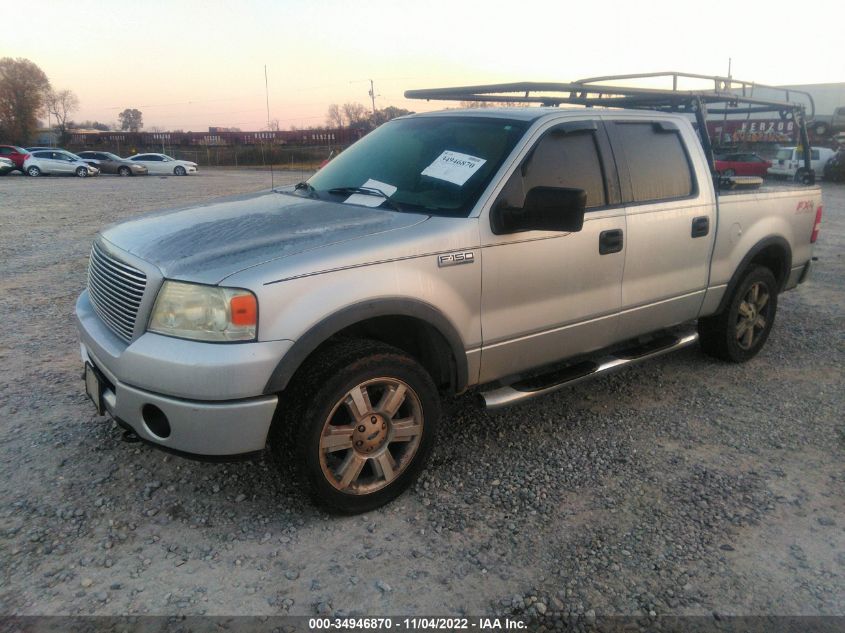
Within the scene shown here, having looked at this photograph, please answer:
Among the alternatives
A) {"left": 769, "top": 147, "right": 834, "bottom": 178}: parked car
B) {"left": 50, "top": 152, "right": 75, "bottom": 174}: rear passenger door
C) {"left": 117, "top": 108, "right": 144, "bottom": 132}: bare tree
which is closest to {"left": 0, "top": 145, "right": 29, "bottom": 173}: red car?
{"left": 50, "top": 152, "right": 75, "bottom": 174}: rear passenger door

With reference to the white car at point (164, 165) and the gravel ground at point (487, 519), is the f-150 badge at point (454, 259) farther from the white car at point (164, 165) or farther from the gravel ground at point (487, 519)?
the white car at point (164, 165)

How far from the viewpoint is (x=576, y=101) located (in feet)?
15.6

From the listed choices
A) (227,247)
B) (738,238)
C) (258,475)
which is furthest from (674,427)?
(227,247)

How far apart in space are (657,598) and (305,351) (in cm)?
171

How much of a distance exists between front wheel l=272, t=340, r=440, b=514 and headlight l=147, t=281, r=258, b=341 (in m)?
0.38

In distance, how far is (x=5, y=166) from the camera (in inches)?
1217

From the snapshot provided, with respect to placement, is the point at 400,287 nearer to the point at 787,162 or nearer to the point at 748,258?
the point at 748,258

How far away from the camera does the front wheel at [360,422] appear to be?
9.19ft

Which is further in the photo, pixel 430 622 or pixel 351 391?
pixel 351 391

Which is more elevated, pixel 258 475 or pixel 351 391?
pixel 351 391

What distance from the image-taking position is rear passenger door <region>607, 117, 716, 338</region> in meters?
4.00

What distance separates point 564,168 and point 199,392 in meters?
2.30

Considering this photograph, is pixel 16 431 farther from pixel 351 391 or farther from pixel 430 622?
pixel 430 622

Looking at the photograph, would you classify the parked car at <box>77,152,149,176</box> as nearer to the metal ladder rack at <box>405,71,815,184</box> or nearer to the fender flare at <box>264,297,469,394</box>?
the metal ladder rack at <box>405,71,815,184</box>
